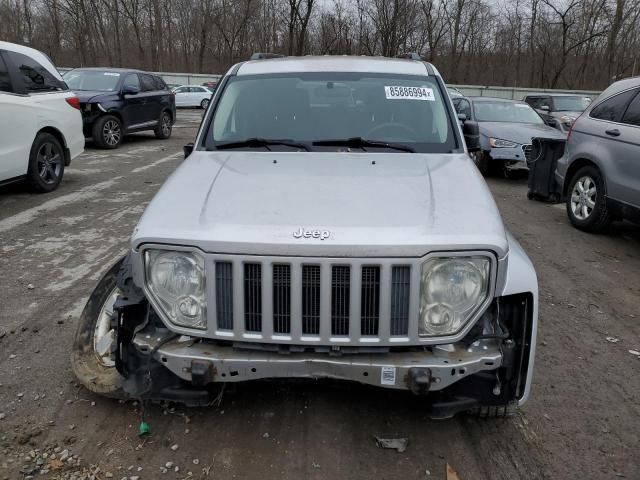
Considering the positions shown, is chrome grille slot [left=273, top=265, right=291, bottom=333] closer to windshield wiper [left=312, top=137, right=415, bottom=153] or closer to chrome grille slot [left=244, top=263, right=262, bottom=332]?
chrome grille slot [left=244, top=263, right=262, bottom=332]

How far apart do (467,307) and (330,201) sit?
2.75ft

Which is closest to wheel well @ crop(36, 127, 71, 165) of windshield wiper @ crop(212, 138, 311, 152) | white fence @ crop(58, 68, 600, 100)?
windshield wiper @ crop(212, 138, 311, 152)

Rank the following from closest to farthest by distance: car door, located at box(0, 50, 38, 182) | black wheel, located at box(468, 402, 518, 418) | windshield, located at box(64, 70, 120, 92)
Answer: black wheel, located at box(468, 402, 518, 418) < car door, located at box(0, 50, 38, 182) < windshield, located at box(64, 70, 120, 92)

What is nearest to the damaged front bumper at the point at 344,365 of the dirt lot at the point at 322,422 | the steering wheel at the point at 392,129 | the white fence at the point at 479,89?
the dirt lot at the point at 322,422

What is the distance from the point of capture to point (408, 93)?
3959 mm

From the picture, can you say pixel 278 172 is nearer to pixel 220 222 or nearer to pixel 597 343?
pixel 220 222

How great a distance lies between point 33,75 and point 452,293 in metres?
7.43

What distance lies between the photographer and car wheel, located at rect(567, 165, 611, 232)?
22.1ft

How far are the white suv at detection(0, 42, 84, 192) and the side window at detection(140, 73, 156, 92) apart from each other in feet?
20.3

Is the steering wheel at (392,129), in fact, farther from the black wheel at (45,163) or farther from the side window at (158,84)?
the side window at (158,84)

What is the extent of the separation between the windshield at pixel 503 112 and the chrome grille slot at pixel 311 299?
9986 millimetres

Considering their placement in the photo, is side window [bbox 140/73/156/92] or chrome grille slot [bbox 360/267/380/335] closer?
chrome grille slot [bbox 360/267/380/335]

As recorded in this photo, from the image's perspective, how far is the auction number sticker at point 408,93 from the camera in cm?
393

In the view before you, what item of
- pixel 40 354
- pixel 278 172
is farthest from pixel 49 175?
pixel 278 172
